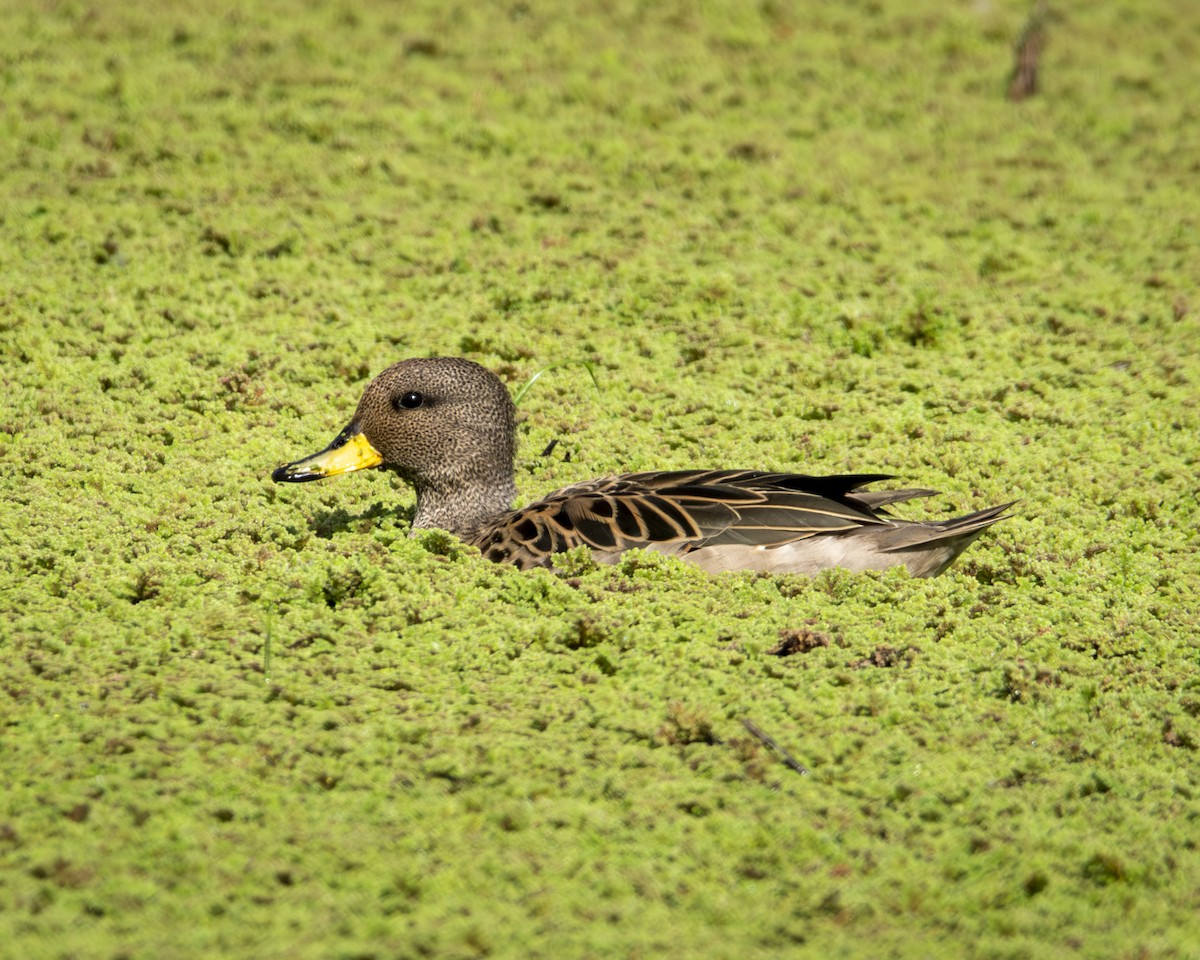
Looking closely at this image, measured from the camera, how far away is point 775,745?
3715 mm

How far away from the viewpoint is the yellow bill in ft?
16.6

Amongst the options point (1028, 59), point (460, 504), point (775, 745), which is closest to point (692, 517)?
point (460, 504)

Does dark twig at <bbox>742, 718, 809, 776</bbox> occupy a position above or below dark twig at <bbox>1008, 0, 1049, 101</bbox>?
below

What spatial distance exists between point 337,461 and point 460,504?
49 cm

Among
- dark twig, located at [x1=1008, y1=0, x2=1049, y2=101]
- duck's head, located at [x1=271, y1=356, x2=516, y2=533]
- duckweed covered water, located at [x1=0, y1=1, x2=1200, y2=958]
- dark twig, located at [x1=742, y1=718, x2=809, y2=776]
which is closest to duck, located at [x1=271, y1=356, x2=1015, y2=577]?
duck's head, located at [x1=271, y1=356, x2=516, y2=533]

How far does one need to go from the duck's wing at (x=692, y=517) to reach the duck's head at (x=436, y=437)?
375 millimetres

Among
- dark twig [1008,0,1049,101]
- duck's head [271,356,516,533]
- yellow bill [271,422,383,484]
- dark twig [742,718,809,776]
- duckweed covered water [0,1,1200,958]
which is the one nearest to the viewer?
duckweed covered water [0,1,1200,958]

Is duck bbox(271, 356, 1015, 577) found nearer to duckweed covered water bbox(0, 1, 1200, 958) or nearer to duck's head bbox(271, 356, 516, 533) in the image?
duck's head bbox(271, 356, 516, 533)

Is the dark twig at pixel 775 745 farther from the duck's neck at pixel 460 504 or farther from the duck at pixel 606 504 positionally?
the duck's neck at pixel 460 504

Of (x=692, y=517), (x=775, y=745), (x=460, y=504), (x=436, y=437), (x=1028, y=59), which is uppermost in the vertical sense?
(x=1028, y=59)

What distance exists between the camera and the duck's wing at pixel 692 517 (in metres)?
4.73

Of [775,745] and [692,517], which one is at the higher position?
[692,517]

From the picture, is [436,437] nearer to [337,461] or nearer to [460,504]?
[460,504]

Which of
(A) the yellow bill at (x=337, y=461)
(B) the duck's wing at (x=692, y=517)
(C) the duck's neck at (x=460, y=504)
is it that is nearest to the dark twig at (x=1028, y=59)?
(B) the duck's wing at (x=692, y=517)
